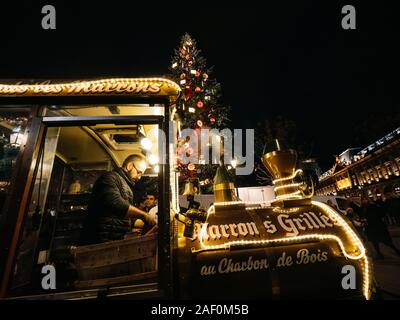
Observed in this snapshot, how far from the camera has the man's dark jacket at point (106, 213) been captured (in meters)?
3.48

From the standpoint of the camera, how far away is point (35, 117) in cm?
294

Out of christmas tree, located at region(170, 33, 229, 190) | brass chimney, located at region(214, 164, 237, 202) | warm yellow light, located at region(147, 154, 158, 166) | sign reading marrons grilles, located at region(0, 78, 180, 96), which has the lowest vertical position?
brass chimney, located at region(214, 164, 237, 202)

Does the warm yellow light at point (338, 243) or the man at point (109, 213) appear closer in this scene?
the warm yellow light at point (338, 243)

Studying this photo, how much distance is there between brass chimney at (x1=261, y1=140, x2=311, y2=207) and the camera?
10.6 ft

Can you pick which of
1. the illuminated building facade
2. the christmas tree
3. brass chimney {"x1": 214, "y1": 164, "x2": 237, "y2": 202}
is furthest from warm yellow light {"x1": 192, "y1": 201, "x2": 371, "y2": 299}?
the illuminated building facade

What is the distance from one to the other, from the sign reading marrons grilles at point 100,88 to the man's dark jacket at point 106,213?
1.53 metres

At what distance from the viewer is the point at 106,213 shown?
366cm

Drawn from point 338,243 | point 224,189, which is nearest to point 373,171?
point 338,243

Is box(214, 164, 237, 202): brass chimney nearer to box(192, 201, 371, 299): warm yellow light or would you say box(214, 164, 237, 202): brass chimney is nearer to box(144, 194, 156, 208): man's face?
box(192, 201, 371, 299): warm yellow light

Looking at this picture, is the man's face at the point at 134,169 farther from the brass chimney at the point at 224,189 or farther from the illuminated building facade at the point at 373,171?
the illuminated building facade at the point at 373,171

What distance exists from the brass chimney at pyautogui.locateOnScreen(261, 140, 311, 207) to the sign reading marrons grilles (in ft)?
6.10

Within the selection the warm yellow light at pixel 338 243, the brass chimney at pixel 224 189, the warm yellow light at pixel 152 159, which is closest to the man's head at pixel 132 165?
the warm yellow light at pixel 152 159
